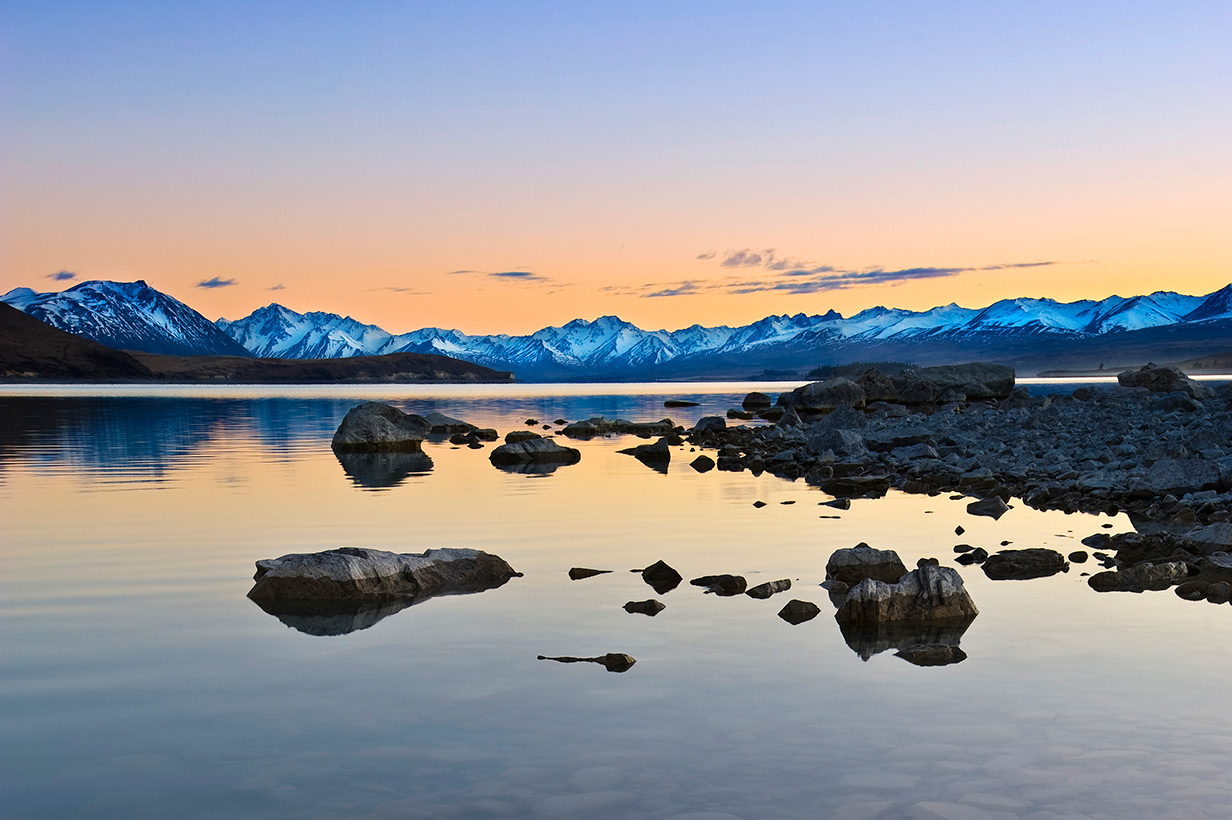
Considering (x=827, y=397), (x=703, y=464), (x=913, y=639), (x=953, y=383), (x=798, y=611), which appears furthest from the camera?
(x=953, y=383)

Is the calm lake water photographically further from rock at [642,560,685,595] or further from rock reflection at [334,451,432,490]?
rock reflection at [334,451,432,490]

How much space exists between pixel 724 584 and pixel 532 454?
66.4 ft

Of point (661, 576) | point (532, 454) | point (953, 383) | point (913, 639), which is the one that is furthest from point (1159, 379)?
point (913, 639)

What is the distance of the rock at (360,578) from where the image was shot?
39.5 ft

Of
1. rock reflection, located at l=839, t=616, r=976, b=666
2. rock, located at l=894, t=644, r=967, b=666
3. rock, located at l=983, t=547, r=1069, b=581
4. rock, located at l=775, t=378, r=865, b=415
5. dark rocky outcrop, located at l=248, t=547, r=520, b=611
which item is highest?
dark rocky outcrop, located at l=248, t=547, r=520, b=611

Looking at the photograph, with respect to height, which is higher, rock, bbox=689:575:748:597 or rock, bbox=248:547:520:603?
rock, bbox=248:547:520:603

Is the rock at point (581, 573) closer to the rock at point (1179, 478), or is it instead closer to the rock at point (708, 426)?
the rock at point (1179, 478)

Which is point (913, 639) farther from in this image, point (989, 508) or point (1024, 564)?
point (989, 508)

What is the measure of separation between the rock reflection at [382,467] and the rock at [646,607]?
14.3 meters

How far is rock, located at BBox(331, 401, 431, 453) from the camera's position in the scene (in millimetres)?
36875

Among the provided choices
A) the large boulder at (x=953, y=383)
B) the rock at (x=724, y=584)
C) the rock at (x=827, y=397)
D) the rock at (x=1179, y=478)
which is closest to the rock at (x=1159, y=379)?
the large boulder at (x=953, y=383)

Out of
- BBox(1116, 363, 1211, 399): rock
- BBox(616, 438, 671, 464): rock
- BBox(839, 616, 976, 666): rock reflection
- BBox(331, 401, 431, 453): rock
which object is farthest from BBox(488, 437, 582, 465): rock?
BBox(1116, 363, 1211, 399): rock

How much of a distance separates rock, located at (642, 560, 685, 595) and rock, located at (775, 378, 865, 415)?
53.9m

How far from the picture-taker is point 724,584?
12703 mm
